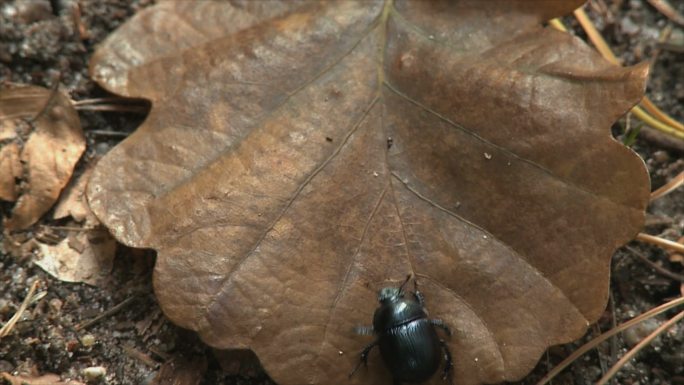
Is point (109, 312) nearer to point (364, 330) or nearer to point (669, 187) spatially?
point (364, 330)

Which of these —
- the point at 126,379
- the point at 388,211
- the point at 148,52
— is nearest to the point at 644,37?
the point at 388,211

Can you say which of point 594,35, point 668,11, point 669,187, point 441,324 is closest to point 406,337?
point 441,324

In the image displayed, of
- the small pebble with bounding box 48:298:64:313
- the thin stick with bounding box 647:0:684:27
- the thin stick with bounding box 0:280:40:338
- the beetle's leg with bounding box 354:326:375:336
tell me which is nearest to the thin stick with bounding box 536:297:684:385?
the beetle's leg with bounding box 354:326:375:336

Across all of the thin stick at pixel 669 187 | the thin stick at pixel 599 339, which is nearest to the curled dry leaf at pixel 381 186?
the thin stick at pixel 599 339

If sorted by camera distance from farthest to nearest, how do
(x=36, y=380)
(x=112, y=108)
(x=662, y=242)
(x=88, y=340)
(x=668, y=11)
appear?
(x=668, y=11) < (x=112, y=108) < (x=662, y=242) < (x=88, y=340) < (x=36, y=380)

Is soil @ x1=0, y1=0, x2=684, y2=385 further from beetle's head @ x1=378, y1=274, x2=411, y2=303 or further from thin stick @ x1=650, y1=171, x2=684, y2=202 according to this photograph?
beetle's head @ x1=378, y1=274, x2=411, y2=303

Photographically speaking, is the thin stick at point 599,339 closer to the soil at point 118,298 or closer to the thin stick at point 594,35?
the soil at point 118,298

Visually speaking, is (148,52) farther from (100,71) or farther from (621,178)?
(621,178)
